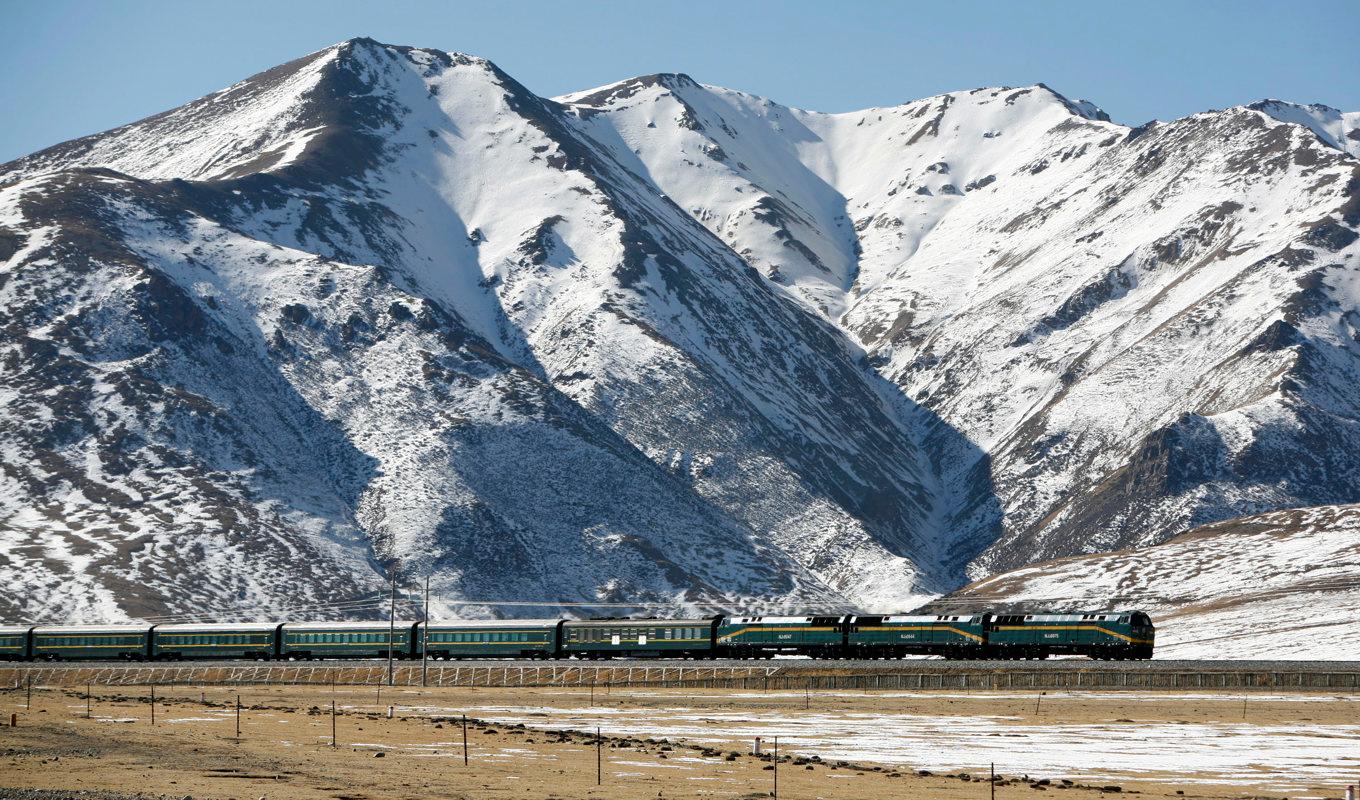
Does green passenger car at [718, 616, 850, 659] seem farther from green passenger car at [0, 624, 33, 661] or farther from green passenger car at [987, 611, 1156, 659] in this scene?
green passenger car at [0, 624, 33, 661]

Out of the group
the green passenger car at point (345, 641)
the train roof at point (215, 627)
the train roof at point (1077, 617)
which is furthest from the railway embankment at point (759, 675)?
the train roof at point (215, 627)

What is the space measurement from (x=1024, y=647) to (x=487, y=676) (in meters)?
37.1

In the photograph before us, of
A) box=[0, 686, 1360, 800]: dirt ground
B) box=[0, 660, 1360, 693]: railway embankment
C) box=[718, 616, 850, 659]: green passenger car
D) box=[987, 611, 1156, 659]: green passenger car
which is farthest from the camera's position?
box=[718, 616, 850, 659]: green passenger car

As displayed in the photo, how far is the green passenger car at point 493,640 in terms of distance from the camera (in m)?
127

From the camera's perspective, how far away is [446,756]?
6369 centimetres

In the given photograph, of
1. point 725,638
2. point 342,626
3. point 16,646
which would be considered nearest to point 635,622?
point 725,638

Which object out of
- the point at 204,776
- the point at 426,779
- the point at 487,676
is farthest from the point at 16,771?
the point at 487,676

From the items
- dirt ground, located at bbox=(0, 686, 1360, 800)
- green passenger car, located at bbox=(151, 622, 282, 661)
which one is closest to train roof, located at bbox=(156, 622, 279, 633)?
green passenger car, located at bbox=(151, 622, 282, 661)

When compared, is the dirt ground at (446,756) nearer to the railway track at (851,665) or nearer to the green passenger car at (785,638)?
the railway track at (851,665)

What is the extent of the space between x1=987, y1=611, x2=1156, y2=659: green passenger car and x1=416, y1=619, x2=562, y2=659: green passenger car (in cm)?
3209

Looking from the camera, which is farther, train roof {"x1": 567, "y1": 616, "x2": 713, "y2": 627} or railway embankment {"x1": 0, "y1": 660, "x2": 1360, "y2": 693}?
train roof {"x1": 567, "y1": 616, "x2": 713, "y2": 627}

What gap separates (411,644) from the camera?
130 m

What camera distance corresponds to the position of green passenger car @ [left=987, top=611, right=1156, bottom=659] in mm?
119062

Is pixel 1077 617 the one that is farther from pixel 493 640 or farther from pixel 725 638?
pixel 493 640
